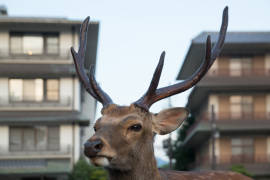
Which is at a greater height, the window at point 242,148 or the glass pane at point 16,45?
the glass pane at point 16,45

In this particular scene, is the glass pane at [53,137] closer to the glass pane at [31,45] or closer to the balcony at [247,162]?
the glass pane at [31,45]

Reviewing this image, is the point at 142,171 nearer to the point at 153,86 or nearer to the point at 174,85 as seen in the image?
the point at 153,86

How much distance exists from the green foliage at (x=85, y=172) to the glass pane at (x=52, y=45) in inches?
337

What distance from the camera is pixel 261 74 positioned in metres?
34.9

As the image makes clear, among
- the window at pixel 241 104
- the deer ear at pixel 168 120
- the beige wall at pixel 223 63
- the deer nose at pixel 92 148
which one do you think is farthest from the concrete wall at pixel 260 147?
the deer nose at pixel 92 148

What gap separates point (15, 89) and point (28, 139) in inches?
148

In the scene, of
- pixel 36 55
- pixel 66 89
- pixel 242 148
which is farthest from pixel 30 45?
pixel 242 148

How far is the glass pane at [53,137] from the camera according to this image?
32.4 meters

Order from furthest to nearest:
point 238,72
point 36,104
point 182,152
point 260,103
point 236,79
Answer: point 182,152 < point 238,72 < point 260,103 < point 236,79 < point 36,104

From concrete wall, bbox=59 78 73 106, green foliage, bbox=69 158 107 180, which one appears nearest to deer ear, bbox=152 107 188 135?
green foliage, bbox=69 158 107 180

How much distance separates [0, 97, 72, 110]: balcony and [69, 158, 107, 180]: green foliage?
4.54m

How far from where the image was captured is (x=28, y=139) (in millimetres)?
32656

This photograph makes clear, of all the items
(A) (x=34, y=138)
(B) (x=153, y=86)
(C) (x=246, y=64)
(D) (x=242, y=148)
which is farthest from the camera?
(C) (x=246, y=64)

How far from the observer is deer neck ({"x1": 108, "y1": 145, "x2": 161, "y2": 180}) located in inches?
171
